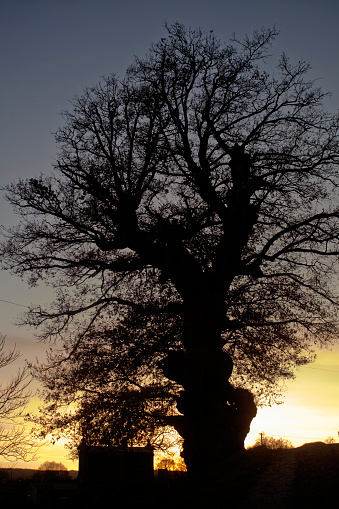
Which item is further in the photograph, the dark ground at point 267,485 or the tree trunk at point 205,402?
the tree trunk at point 205,402

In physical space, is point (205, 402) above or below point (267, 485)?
above

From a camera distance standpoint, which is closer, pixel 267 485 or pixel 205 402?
pixel 267 485

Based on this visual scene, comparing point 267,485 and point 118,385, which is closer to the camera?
point 267,485

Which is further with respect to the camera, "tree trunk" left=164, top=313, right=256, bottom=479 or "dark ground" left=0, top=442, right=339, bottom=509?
"tree trunk" left=164, top=313, right=256, bottom=479

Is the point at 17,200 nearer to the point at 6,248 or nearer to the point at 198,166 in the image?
the point at 6,248

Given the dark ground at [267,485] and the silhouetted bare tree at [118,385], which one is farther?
the silhouetted bare tree at [118,385]

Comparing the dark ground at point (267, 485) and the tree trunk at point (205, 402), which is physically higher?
the tree trunk at point (205, 402)

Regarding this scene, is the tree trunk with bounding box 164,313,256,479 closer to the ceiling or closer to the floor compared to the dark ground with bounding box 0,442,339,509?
closer to the ceiling

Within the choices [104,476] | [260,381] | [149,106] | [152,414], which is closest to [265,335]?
[260,381]

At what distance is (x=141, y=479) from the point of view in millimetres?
26281

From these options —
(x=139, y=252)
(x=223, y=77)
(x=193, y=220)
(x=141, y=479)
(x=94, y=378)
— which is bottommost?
(x=141, y=479)

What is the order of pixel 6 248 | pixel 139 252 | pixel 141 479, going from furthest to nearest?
pixel 141 479 → pixel 6 248 → pixel 139 252

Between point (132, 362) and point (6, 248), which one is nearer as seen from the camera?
point (132, 362)

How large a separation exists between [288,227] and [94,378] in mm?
8788
